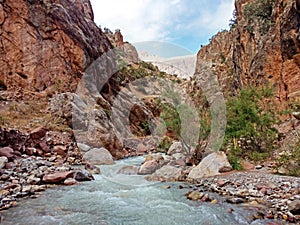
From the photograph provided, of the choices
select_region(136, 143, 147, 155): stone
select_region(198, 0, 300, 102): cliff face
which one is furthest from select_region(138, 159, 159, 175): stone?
select_region(198, 0, 300, 102): cliff face

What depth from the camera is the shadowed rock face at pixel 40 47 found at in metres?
19.9

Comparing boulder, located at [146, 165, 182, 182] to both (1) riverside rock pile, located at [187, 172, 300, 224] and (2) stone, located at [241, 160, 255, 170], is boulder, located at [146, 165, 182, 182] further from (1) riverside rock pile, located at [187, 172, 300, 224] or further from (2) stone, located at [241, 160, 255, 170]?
(2) stone, located at [241, 160, 255, 170]

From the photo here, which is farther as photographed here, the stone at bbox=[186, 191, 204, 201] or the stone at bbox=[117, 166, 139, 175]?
the stone at bbox=[117, 166, 139, 175]

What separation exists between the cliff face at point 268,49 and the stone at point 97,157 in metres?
10.6

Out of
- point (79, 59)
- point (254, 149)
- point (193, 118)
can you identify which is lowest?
point (254, 149)

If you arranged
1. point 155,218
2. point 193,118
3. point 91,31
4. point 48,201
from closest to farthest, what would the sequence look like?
1. point 155,218
2. point 48,201
3. point 193,118
4. point 91,31

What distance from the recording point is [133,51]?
57.0m

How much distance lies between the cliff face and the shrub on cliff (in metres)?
3.93

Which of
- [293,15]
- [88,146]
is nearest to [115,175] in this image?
[88,146]

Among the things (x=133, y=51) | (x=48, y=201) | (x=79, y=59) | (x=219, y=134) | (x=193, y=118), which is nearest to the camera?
(x=48, y=201)

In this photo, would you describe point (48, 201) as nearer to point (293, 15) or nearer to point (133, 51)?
point (293, 15)

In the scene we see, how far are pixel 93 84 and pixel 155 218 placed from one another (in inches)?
776

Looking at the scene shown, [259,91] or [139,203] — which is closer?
[139,203]

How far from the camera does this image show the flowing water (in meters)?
5.96
